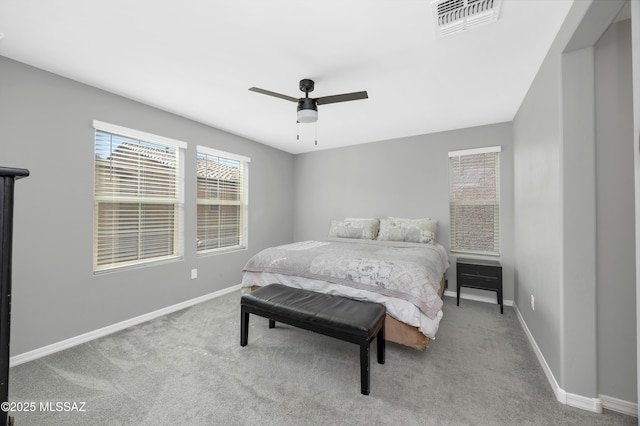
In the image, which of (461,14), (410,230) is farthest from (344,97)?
(410,230)

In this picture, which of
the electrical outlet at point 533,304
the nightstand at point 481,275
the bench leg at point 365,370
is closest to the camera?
the bench leg at point 365,370

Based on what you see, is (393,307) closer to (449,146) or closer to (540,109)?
(540,109)

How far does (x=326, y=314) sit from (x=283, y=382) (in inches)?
21.7

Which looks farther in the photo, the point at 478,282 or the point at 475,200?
the point at 475,200

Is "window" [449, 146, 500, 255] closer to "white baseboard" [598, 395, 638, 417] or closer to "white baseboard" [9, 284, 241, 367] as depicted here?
"white baseboard" [598, 395, 638, 417]

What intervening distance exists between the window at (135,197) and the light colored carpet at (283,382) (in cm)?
87

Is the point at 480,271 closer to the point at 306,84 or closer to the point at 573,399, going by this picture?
the point at 573,399

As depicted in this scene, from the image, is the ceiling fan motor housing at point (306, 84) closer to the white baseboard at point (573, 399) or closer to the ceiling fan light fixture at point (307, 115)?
the ceiling fan light fixture at point (307, 115)

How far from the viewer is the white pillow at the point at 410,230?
3.44 meters

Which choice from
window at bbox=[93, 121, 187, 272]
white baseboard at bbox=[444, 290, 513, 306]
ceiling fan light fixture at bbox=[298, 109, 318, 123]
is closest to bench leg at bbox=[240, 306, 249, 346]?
window at bbox=[93, 121, 187, 272]

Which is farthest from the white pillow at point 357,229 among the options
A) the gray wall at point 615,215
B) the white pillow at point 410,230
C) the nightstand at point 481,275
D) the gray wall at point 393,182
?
the gray wall at point 615,215

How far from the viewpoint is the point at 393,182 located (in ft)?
13.6

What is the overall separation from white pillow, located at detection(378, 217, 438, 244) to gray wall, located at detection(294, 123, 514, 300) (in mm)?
354

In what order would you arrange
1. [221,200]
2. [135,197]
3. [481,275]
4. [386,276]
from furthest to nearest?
[221,200]
[481,275]
[135,197]
[386,276]
